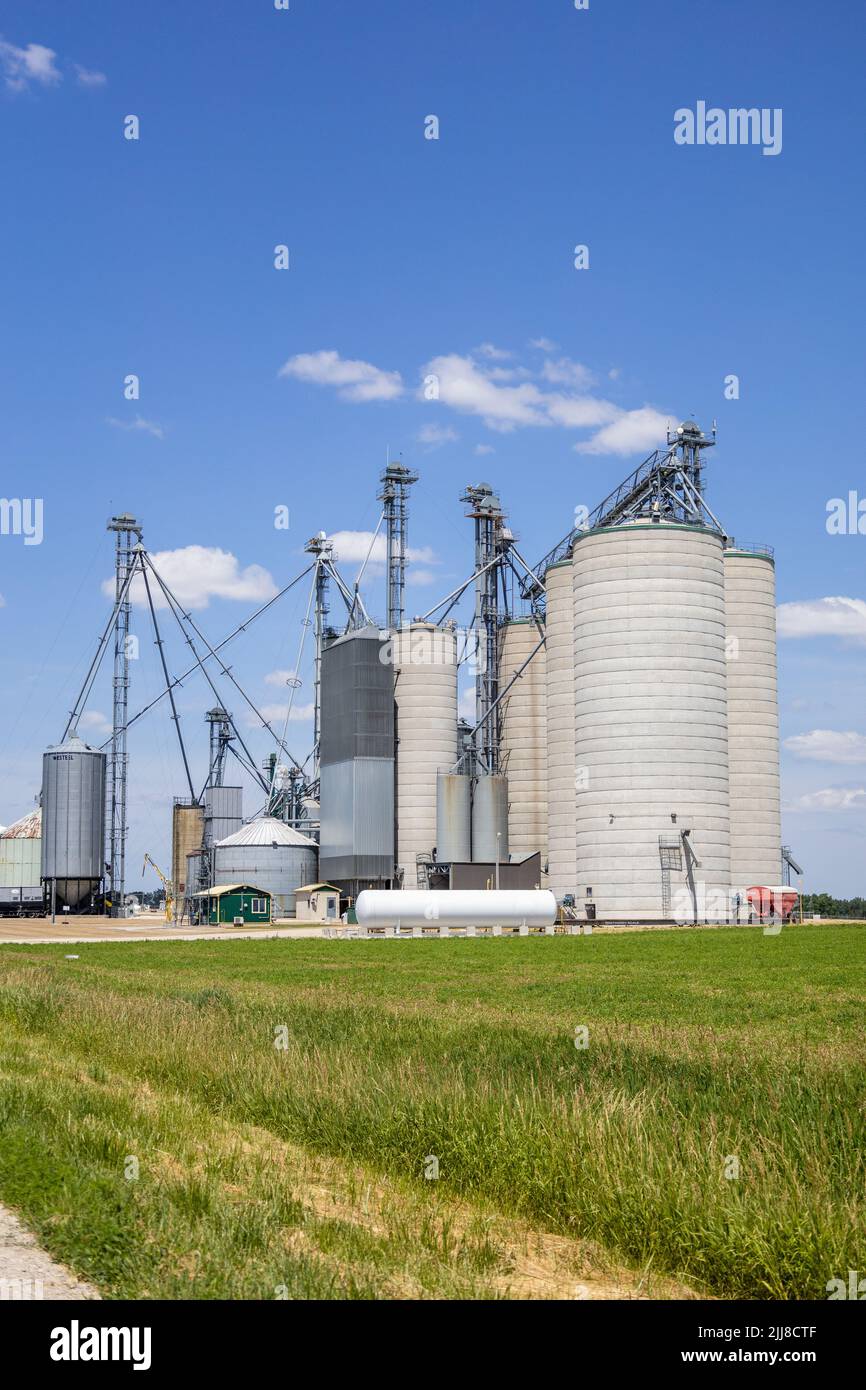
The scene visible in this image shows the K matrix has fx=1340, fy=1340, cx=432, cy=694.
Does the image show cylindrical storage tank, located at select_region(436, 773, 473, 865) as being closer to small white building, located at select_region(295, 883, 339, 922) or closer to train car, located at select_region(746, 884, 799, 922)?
small white building, located at select_region(295, 883, 339, 922)

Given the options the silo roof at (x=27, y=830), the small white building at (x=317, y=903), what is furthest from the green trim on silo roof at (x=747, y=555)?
the silo roof at (x=27, y=830)

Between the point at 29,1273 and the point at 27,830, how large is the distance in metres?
153

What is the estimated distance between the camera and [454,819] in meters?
115

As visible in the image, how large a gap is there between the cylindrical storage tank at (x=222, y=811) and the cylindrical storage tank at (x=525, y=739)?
159 feet

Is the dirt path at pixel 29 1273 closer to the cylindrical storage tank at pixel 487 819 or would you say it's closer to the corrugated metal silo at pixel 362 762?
the corrugated metal silo at pixel 362 762

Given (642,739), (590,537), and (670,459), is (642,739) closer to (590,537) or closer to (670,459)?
(590,537)

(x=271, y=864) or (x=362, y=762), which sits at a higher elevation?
(x=362, y=762)

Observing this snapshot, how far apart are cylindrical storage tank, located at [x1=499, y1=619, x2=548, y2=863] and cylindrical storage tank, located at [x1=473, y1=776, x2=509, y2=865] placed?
2.51m

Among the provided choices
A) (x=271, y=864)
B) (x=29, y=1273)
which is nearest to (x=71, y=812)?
(x=271, y=864)

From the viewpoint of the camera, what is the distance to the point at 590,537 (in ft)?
327

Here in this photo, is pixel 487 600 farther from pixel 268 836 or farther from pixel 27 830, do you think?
pixel 27 830

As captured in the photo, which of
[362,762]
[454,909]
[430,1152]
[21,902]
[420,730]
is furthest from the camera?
[21,902]

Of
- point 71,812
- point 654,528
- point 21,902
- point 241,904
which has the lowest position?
point 21,902

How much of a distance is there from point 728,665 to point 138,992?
79664 millimetres
